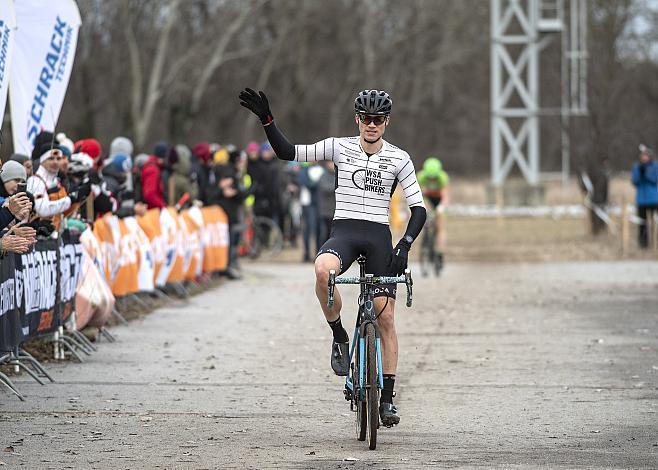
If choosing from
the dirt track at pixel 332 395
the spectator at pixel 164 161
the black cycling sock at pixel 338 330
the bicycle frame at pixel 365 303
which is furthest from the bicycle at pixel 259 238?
the bicycle frame at pixel 365 303

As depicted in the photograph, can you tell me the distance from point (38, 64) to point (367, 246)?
6.67 m

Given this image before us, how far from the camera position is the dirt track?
8.42 metres

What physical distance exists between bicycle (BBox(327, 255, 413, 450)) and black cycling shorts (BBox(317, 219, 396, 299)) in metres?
0.08

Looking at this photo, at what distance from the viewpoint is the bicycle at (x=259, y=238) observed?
2788 cm

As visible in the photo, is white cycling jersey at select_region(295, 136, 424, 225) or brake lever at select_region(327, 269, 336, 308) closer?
brake lever at select_region(327, 269, 336, 308)

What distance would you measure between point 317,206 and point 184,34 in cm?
2737

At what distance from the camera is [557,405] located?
10.3 meters

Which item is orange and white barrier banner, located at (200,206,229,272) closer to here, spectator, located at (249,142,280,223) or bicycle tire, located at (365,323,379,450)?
spectator, located at (249,142,280,223)

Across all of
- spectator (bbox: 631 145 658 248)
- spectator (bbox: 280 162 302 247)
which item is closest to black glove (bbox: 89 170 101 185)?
spectator (bbox: 280 162 302 247)

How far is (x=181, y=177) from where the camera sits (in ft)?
67.5

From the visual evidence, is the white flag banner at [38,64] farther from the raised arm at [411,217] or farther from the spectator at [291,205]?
the spectator at [291,205]

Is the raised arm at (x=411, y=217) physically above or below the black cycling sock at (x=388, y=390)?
above

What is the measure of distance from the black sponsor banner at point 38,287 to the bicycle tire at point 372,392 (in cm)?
356

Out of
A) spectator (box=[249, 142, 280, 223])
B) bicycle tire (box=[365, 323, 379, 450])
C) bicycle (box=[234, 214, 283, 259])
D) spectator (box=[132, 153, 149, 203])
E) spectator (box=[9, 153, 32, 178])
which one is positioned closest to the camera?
bicycle tire (box=[365, 323, 379, 450])
